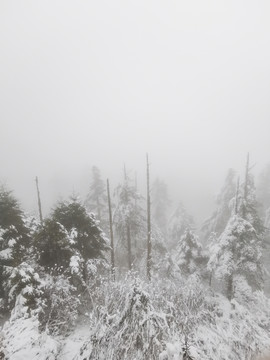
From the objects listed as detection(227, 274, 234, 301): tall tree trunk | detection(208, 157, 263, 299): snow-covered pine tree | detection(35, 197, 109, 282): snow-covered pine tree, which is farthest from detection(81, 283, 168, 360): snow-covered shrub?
detection(227, 274, 234, 301): tall tree trunk

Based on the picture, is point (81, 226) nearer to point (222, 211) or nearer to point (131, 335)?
point (131, 335)

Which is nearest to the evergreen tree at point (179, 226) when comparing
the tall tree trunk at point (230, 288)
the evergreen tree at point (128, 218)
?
the evergreen tree at point (128, 218)

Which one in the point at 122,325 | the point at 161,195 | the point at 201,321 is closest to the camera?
the point at 122,325

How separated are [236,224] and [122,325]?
1434cm

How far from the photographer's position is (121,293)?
26.7ft

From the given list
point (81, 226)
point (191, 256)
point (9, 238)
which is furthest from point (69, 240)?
point (191, 256)

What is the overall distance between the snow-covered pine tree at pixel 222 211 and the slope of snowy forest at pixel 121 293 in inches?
205

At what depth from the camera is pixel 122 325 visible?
7.13 m

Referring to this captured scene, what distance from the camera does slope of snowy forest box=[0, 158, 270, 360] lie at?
6961 mm

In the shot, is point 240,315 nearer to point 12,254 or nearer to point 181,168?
point 12,254

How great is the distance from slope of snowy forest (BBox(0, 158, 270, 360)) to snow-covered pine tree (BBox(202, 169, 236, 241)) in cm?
520

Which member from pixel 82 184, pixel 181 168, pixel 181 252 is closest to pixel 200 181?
pixel 181 168

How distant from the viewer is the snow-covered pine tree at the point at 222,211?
36156 millimetres

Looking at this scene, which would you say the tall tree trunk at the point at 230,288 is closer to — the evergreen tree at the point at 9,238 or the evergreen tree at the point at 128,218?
the evergreen tree at the point at 128,218
